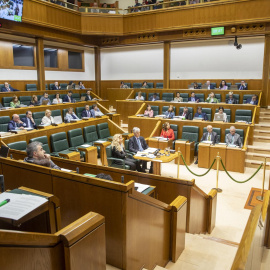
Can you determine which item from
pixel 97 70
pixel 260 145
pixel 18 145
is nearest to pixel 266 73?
pixel 260 145

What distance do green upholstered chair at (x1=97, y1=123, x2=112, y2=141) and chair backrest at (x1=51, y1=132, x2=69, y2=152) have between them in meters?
1.21

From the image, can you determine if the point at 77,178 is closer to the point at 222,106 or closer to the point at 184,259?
the point at 184,259

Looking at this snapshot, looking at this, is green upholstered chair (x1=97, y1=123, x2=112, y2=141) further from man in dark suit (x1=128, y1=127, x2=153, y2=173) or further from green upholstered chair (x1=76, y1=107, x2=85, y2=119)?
man in dark suit (x1=128, y1=127, x2=153, y2=173)

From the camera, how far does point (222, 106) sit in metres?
7.67

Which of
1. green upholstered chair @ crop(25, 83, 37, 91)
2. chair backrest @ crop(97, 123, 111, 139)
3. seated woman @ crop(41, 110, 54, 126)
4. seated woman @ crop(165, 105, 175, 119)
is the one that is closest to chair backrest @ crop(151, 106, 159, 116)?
seated woman @ crop(165, 105, 175, 119)

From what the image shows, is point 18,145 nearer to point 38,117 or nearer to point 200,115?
point 38,117

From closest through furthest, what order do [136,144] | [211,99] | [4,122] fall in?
[136,144]
[4,122]
[211,99]

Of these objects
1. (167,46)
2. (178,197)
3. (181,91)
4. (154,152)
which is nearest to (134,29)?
(167,46)

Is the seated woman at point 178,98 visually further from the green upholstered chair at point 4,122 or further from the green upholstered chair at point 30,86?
the green upholstered chair at point 30,86

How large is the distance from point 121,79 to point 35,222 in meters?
11.3

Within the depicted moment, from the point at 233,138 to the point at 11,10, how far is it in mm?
7092

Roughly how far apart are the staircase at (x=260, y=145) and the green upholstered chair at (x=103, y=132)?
343cm

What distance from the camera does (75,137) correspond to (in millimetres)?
6395

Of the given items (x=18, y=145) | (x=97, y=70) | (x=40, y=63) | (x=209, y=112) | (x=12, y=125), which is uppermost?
(x=40, y=63)
